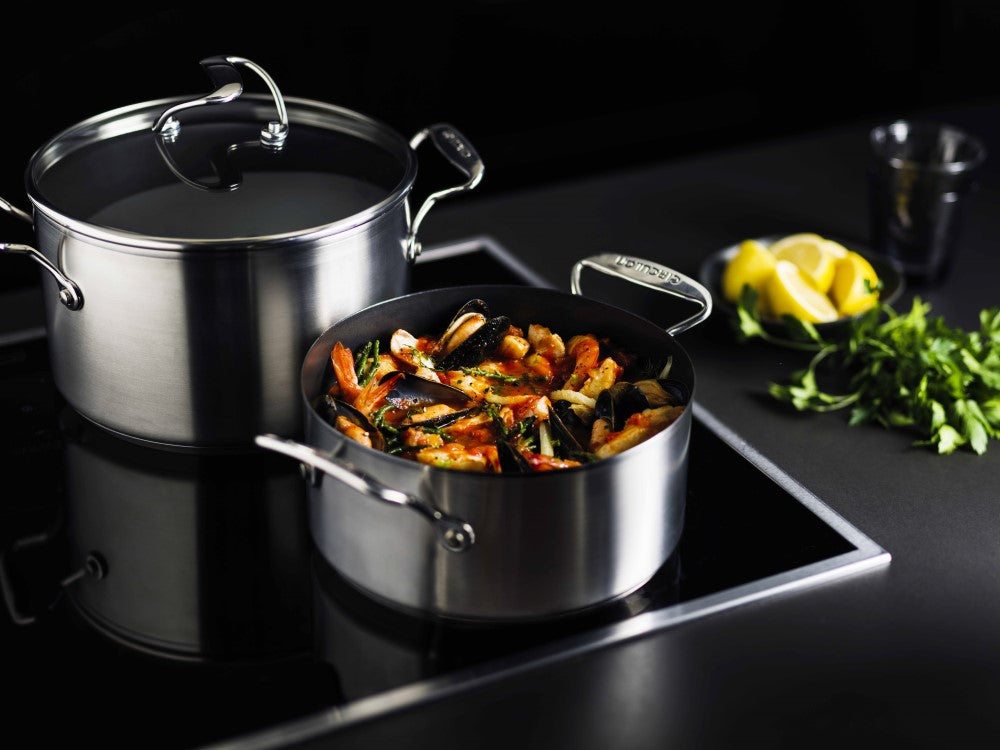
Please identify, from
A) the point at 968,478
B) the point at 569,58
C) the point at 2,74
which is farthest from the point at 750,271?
the point at 2,74

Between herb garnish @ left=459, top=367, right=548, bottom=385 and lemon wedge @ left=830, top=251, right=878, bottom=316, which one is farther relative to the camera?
lemon wedge @ left=830, top=251, right=878, bottom=316

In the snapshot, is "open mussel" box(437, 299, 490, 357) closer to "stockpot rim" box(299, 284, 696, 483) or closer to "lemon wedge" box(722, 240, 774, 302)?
"stockpot rim" box(299, 284, 696, 483)

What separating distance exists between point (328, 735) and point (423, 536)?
0.58 ft

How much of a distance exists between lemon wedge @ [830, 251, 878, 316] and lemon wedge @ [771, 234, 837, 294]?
0.02 meters

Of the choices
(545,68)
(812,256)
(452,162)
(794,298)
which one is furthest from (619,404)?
(545,68)

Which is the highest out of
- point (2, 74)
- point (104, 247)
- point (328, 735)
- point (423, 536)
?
point (2, 74)

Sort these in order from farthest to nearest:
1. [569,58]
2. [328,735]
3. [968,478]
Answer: [569,58]
[968,478]
[328,735]

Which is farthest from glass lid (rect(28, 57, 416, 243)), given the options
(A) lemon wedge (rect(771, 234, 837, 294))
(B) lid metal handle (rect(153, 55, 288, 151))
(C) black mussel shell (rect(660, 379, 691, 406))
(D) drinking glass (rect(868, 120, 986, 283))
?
(D) drinking glass (rect(868, 120, 986, 283))

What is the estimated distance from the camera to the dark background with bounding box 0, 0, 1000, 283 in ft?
5.20

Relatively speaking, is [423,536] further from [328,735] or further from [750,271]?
[750,271]

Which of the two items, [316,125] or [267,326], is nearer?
[267,326]

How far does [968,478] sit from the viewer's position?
1.31m

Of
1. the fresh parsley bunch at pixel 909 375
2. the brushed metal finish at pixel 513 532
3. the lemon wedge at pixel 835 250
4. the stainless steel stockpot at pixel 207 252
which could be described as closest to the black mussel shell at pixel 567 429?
the brushed metal finish at pixel 513 532

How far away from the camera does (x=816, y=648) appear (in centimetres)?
105
